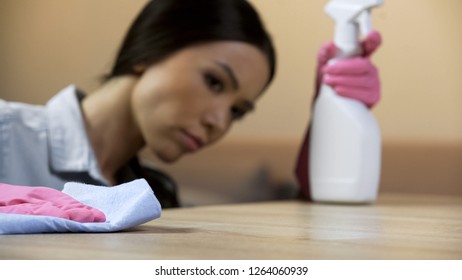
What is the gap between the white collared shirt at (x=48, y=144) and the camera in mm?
847

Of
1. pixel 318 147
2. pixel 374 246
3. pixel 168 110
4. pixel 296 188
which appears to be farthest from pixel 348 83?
pixel 374 246

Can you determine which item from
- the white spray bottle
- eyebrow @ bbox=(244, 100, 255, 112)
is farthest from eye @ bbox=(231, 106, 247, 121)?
the white spray bottle

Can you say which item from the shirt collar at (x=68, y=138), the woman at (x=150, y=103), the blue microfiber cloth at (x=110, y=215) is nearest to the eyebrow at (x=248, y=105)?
the woman at (x=150, y=103)

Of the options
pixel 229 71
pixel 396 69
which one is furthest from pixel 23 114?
pixel 396 69

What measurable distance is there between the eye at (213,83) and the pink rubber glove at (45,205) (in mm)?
449

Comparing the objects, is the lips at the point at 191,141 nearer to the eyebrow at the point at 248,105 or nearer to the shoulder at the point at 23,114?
the eyebrow at the point at 248,105

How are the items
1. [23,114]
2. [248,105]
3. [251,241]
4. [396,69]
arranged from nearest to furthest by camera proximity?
[251,241]
[23,114]
[248,105]
[396,69]

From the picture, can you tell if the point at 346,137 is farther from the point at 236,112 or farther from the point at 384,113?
the point at 384,113

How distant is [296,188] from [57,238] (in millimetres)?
866

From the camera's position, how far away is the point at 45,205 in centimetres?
45

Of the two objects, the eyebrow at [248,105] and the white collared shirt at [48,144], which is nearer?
the white collared shirt at [48,144]

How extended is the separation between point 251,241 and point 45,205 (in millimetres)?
141
